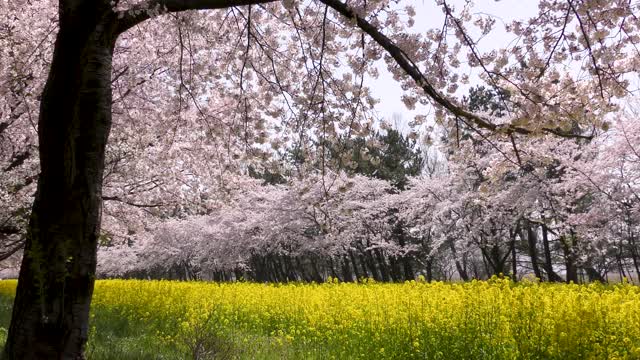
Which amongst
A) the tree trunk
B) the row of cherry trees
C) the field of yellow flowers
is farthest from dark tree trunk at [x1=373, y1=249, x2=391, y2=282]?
the tree trunk

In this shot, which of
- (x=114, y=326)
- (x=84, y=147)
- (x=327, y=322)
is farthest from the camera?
(x=114, y=326)

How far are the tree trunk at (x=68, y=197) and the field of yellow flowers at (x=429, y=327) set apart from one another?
1.60 metres

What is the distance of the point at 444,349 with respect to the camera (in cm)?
583

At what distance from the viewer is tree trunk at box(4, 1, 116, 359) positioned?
11.8 ft

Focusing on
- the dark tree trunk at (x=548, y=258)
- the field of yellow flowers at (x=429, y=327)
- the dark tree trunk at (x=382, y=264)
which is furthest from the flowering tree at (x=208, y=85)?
the dark tree trunk at (x=382, y=264)

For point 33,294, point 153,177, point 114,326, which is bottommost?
point 114,326

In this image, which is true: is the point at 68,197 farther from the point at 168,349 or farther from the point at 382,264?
the point at 382,264

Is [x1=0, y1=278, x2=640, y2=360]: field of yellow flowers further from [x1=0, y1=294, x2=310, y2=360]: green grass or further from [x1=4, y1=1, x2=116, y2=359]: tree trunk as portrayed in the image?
[x1=4, y1=1, x2=116, y2=359]: tree trunk

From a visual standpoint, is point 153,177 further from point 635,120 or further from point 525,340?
point 635,120

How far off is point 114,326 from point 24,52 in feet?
18.7

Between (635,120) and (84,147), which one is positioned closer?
(84,147)

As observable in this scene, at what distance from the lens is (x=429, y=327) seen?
6.48 metres

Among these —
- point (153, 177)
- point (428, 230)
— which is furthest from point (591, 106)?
point (428, 230)

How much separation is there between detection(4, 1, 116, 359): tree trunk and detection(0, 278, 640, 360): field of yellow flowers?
1599 millimetres
